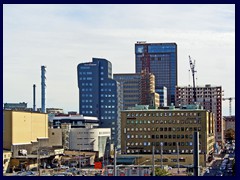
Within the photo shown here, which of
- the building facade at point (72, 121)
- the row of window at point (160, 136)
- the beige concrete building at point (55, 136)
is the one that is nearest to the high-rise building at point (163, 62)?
the building facade at point (72, 121)

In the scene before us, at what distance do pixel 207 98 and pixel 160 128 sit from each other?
9.89 m

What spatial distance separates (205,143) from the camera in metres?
13.3

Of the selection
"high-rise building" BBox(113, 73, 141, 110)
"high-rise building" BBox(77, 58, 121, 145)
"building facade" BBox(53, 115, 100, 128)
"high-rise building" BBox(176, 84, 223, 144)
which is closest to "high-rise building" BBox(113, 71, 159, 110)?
"high-rise building" BBox(113, 73, 141, 110)

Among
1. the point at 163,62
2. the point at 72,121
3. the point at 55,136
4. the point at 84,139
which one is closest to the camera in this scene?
the point at 55,136

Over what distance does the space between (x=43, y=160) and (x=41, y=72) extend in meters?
8.89

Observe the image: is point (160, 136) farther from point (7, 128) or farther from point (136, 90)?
point (136, 90)

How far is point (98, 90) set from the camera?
23.2m

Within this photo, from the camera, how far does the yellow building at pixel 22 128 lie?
10570mm

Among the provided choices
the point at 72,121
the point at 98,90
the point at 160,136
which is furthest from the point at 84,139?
the point at 98,90

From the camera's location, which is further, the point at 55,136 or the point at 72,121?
the point at 72,121

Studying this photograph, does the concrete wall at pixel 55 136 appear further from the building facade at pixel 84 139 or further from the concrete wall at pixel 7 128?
the concrete wall at pixel 7 128

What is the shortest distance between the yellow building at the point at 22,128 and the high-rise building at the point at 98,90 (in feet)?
31.6
